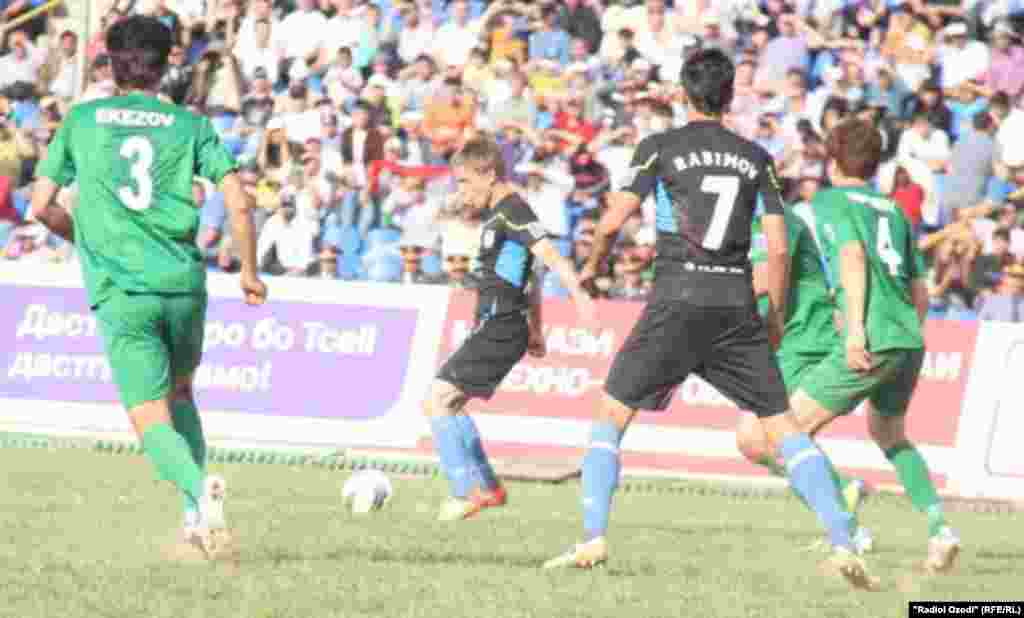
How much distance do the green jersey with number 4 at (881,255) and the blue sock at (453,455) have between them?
2.85 metres

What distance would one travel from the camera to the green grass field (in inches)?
337

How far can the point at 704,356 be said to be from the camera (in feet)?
31.7

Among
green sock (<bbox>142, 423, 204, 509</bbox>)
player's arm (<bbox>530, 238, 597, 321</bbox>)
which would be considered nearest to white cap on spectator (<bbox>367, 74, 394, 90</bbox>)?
player's arm (<bbox>530, 238, 597, 321</bbox>)

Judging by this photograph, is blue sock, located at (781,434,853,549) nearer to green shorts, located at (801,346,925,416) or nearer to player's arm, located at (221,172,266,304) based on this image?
green shorts, located at (801,346,925,416)

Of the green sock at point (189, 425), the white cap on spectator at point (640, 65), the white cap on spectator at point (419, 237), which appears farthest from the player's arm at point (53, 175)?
the white cap on spectator at point (640, 65)

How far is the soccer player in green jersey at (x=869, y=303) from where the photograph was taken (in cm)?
1052

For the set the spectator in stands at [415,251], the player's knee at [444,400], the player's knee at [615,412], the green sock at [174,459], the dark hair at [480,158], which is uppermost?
the dark hair at [480,158]

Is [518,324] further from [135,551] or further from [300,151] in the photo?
[300,151]

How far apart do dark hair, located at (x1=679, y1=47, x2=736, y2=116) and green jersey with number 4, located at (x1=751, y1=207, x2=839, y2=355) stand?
2.33 metres

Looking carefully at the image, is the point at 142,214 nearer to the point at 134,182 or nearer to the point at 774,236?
the point at 134,182

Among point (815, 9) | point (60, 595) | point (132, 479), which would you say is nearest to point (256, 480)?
point (132, 479)

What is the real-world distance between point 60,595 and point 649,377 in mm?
2671

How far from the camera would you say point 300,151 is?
24.3 meters

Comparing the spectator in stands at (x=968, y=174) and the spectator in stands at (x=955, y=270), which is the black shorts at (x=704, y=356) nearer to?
the spectator in stands at (x=955, y=270)
